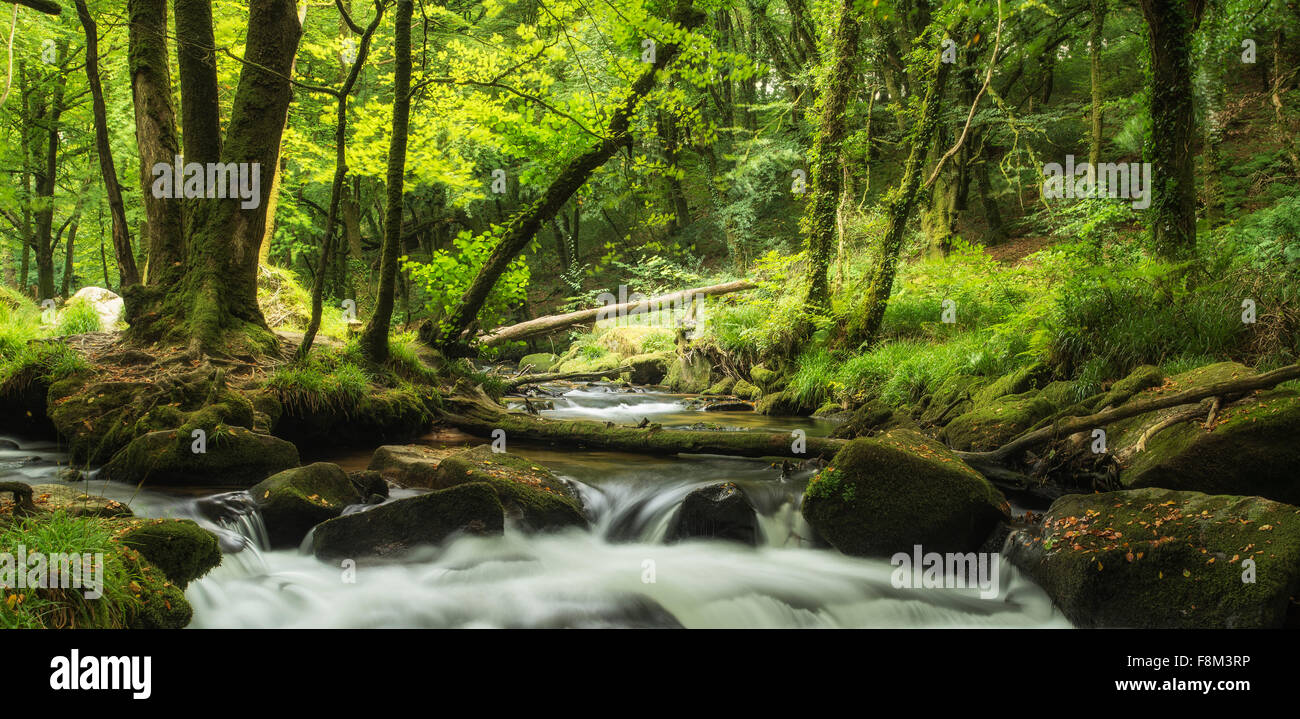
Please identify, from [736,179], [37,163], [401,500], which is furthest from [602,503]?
[37,163]

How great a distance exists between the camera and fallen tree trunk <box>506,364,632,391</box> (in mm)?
12555

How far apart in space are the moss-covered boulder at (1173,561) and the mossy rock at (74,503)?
5959 millimetres

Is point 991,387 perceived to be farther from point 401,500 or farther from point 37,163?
point 37,163

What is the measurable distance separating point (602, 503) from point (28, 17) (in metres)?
17.6

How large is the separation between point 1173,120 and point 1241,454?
4.52 m

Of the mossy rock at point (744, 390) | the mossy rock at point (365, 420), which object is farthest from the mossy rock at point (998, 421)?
the mossy rock at point (365, 420)

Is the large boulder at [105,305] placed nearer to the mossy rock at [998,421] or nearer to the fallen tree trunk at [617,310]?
the fallen tree trunk at [617,310]

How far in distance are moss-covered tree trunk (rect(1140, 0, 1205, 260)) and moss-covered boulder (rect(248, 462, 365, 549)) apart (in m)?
9.07

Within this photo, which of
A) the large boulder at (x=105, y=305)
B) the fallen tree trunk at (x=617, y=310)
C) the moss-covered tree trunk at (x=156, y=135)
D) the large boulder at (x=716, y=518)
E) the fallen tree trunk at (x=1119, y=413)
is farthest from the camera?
the fallen tree trunk at (x=617, y=310)

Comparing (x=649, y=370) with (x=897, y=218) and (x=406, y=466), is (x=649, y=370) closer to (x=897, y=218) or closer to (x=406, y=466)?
(x=897, y=218)

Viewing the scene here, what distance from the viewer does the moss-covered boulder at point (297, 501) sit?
16.2 ft

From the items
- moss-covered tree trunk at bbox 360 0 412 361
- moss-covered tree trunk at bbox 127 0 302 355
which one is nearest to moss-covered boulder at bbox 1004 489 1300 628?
moss-covered tree trunk at bbox 360 0 412 361

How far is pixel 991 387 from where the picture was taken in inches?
323

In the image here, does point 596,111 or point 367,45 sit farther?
point 596,111
